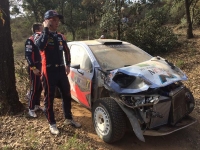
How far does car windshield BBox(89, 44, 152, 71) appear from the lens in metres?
4.64

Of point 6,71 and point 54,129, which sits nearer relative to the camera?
point 54,129

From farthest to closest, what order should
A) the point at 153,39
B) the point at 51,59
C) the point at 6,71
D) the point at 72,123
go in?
1. the point at 153,39
2. the point at 6,71
3. the point at 72,123
4. the point at 51,59

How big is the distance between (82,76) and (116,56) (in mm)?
794

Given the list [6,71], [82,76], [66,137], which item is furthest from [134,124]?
[6,71]

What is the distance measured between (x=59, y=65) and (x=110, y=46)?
1490 mm

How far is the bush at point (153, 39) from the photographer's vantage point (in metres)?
10.7

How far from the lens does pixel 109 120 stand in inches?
→ 151

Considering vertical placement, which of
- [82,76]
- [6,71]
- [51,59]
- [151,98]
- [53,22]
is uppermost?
[53,22]

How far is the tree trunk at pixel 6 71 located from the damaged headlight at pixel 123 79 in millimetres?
2141

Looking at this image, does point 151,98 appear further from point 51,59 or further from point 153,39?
point 153,39

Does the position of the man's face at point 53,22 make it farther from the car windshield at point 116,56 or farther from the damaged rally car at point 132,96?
the car windshield at point 116,56

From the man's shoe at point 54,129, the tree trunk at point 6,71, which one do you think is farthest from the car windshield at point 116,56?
the tree trunk at point 6,71

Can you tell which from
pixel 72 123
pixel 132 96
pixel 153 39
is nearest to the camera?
pixel 132 96

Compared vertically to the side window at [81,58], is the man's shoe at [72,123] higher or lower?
lower
